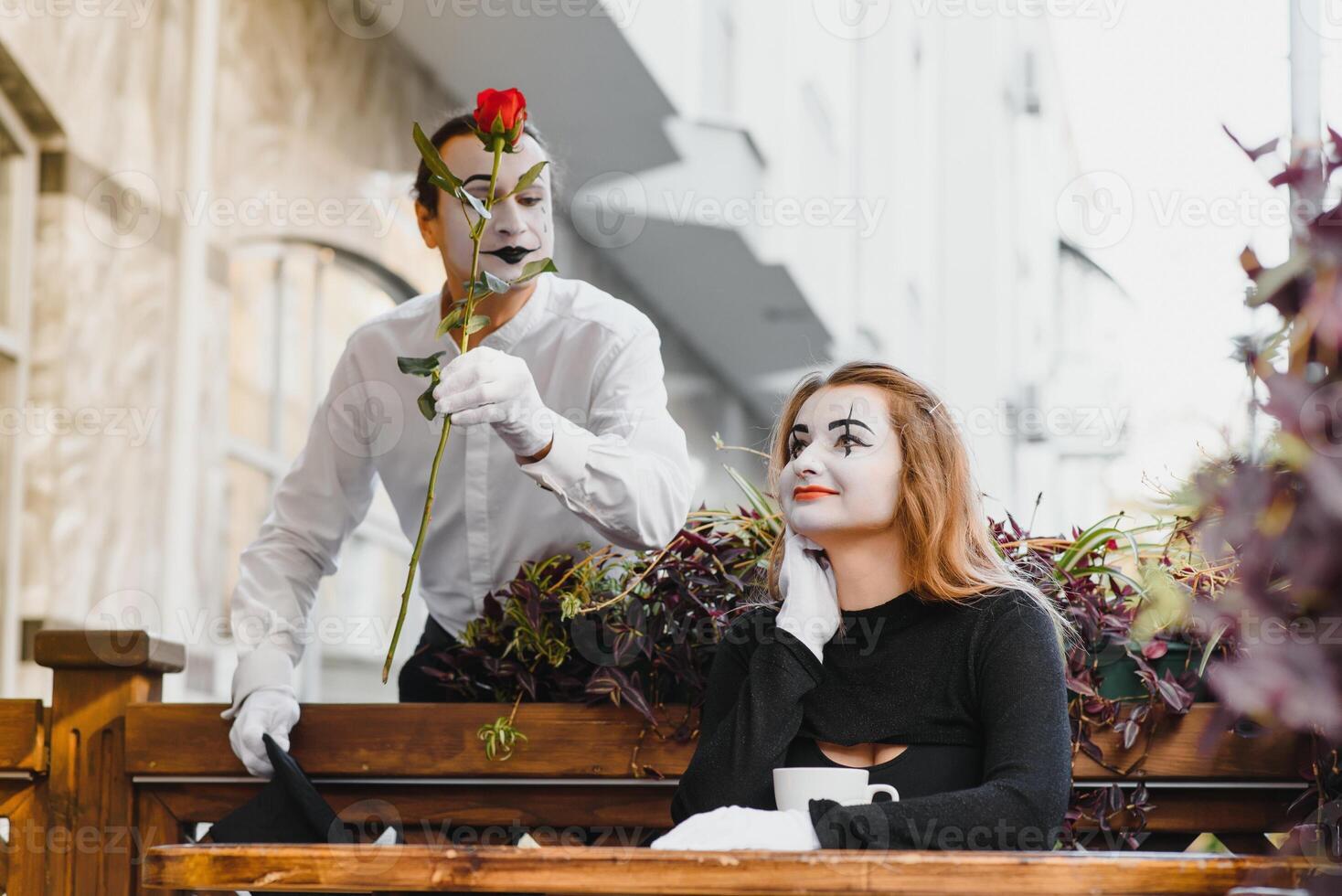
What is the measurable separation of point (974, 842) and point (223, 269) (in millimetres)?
3540

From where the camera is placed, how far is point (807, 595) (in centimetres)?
188

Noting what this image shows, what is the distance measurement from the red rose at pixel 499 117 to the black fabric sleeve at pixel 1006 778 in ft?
2.79

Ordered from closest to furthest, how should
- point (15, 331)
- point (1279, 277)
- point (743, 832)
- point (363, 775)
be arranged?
1. point (1279, 277)
2. point (743, 832)
3. point (363, 775)
4. point (15, 331)

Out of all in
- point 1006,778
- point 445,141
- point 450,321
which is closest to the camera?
point 1006,778

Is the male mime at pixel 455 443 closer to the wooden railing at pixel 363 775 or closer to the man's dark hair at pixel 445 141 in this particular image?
the man's dark hair at pixel 445 141

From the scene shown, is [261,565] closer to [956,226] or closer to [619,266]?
[619,266]

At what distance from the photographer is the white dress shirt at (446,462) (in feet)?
7.64

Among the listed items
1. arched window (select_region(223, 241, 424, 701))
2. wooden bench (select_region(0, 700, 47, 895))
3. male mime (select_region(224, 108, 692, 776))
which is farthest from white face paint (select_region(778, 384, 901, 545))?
→ arched window (select_region(223, 241, 424, 701))

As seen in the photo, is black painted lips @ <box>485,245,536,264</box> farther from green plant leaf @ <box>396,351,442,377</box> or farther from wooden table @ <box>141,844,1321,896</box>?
wooden table @ <box>141,844,1321,896</box>

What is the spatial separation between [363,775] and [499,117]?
38.6 inches

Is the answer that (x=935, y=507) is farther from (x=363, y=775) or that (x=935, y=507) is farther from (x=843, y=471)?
(x=363, y=775)

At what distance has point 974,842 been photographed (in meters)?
1.56

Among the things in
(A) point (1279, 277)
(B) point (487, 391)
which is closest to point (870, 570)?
(B) point (487, 391)

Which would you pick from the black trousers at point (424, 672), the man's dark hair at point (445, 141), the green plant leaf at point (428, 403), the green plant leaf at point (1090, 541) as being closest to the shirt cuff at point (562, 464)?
the green plant leaf at point (428, 403)
